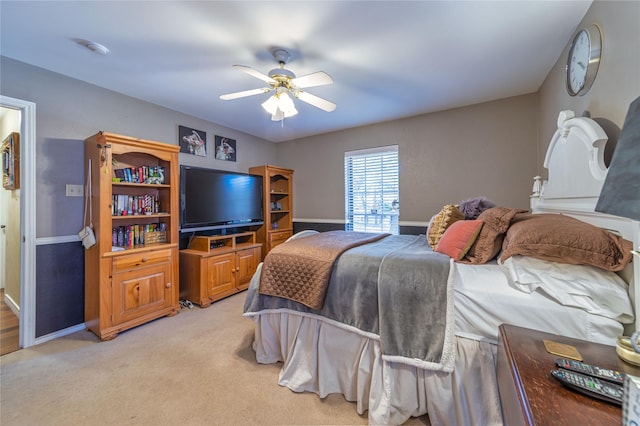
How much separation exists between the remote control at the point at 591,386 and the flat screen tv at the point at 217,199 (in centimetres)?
324

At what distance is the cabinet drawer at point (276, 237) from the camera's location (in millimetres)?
4079

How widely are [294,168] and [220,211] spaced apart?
5.81ft

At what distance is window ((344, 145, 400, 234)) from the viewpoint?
12.3 ft

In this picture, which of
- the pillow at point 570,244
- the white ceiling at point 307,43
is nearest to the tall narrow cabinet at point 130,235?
the white ceiling at point 307,43

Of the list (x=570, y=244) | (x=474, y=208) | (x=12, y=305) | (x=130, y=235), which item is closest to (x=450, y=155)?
(x=474, y=208)

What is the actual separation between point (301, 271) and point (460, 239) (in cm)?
107

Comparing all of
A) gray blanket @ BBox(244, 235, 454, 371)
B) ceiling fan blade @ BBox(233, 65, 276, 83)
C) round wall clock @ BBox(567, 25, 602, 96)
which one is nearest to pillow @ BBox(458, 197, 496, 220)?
gray blanket @ BBox(244, 235, 454, 371)

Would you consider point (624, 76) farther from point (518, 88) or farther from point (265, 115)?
point (265, 115)

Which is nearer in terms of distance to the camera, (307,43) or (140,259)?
(307,43)

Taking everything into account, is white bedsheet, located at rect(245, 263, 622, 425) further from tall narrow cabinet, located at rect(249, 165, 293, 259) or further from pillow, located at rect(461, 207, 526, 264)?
tall narrow cabinet, located at rect(249, 165, 293, 259)

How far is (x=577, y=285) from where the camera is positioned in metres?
1.07

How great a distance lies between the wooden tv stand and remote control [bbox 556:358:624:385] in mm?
A: 3056

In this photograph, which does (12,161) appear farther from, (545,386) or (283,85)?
(545,386)

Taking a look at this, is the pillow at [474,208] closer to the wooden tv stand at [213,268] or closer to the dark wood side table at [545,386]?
the dark wood side table at [545,386]
